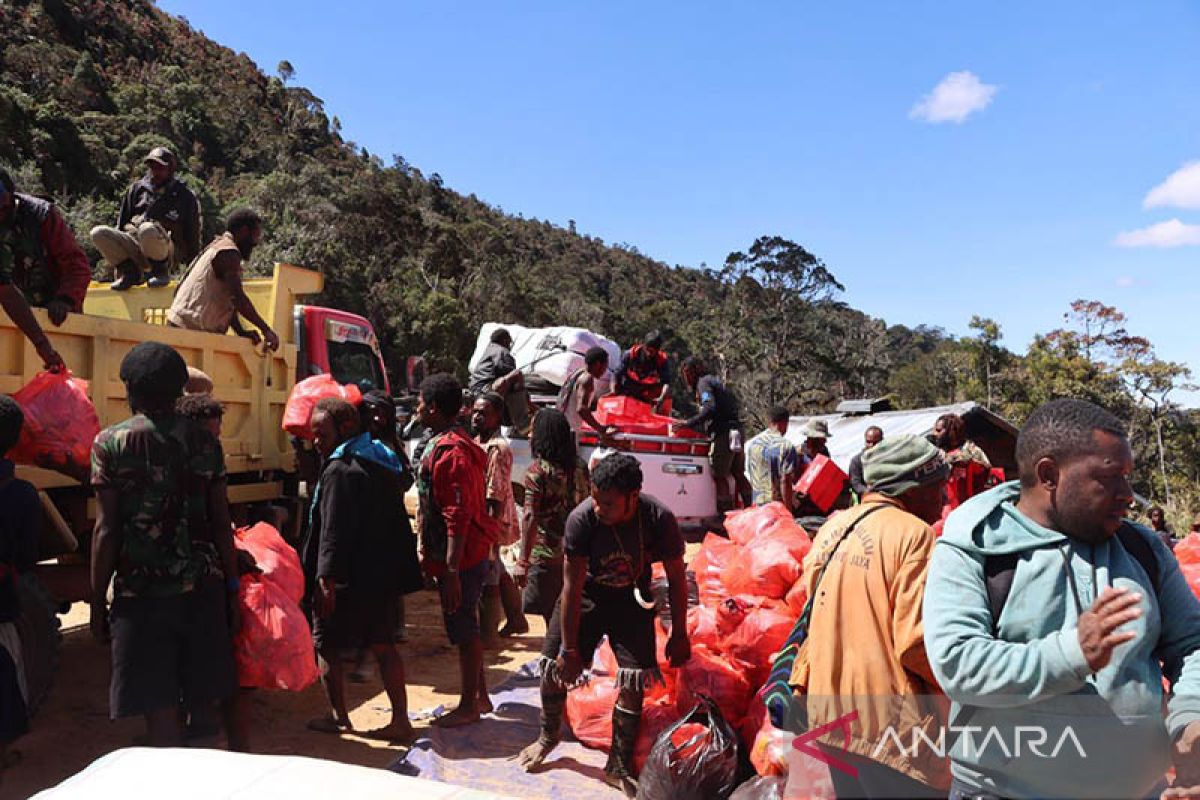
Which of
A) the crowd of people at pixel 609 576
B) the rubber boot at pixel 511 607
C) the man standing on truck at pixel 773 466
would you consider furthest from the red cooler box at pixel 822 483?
the rubber boot at pixel 511 607

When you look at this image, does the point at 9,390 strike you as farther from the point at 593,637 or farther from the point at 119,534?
the point at 593,637

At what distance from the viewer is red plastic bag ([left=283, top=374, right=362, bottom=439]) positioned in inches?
214

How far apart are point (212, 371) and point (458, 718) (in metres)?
2.74

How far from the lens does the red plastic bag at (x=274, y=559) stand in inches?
156

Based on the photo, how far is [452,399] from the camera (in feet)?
14.9

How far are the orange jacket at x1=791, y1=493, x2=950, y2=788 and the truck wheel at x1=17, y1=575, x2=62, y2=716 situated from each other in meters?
3.03

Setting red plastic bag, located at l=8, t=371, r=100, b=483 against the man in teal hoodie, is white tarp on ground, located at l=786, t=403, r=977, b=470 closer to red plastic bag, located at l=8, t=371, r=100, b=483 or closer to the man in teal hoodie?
red plastic bag, located at l=8, t=371, r=100, b=483

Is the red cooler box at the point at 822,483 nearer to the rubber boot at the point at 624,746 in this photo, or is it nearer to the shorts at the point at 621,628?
the shorts at the point at 621,628

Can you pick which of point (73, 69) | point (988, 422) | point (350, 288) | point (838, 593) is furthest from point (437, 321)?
point (838, 593)

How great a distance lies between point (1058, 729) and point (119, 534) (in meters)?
3.06

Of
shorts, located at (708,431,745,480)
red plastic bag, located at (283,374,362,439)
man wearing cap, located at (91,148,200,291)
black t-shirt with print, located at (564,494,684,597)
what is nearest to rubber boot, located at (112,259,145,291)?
man wearing cap, located at (91,148,200,291)

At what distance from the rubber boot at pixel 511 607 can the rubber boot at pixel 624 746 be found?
2823 mm

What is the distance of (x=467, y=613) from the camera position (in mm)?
4395

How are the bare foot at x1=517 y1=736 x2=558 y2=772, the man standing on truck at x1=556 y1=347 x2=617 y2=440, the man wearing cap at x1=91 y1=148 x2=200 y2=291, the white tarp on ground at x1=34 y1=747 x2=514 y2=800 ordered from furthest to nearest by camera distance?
the man standing on truck at x1=556 y1=347 x2=617 y2=440 → the man wearing cap at x1=91 y1=148 x2=200 y2=291 → the bare foot at x1=517 y1=736 x2=558 y2=772 → the white tarp on ground at x1=34 y1=747 x2=514 y2=800
